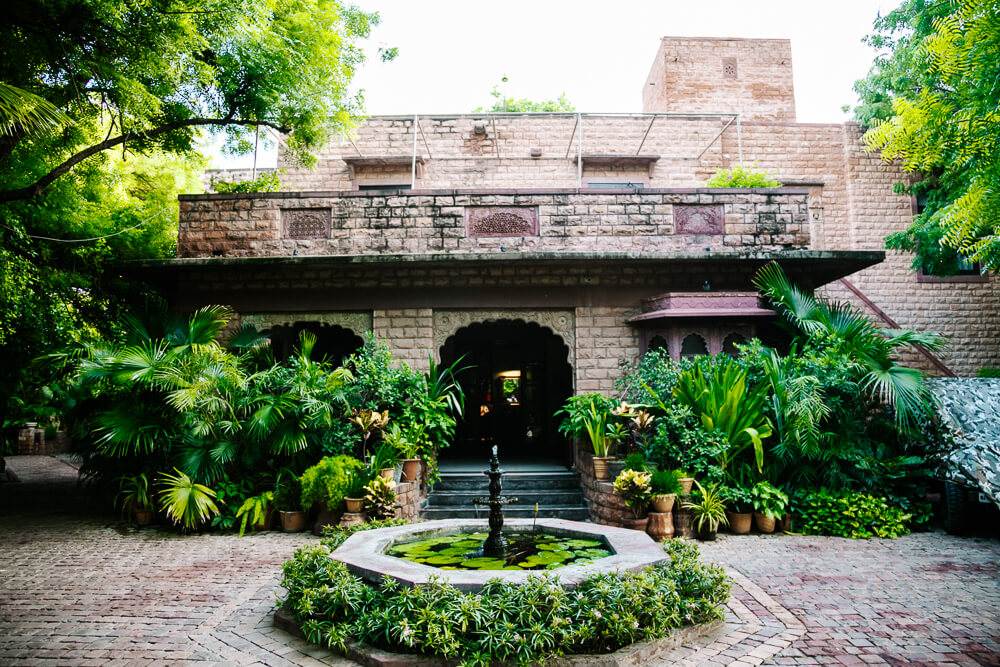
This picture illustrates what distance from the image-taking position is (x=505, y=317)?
10047mm

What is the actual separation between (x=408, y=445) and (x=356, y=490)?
99 centimetres

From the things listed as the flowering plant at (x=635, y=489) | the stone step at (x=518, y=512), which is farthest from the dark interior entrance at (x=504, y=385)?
the flowering plant at (x=635, y=489)

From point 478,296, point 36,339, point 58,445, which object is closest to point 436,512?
point 478,296

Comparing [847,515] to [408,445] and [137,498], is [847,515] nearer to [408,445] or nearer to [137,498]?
[408,445]

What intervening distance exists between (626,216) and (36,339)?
10.2m

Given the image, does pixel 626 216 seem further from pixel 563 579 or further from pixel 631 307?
pixel 563 579

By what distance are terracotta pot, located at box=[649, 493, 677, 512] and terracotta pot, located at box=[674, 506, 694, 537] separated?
20 cm

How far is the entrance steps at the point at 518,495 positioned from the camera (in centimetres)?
829

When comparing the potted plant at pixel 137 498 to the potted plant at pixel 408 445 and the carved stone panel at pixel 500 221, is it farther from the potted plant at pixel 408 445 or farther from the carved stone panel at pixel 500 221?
the carved stone panel at pixel 500 221

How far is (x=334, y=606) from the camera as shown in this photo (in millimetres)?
4172

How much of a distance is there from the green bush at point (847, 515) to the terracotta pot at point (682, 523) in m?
1.52

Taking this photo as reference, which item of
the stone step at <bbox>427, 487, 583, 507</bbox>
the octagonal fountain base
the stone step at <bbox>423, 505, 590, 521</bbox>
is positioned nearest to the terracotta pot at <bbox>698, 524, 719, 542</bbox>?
the stone step at <bbox>423, 505, 590, 521</bbox>

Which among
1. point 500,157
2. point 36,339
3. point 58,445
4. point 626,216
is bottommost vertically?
point 58,445

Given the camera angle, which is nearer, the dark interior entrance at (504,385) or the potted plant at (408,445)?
the potted plant at (408,445)
